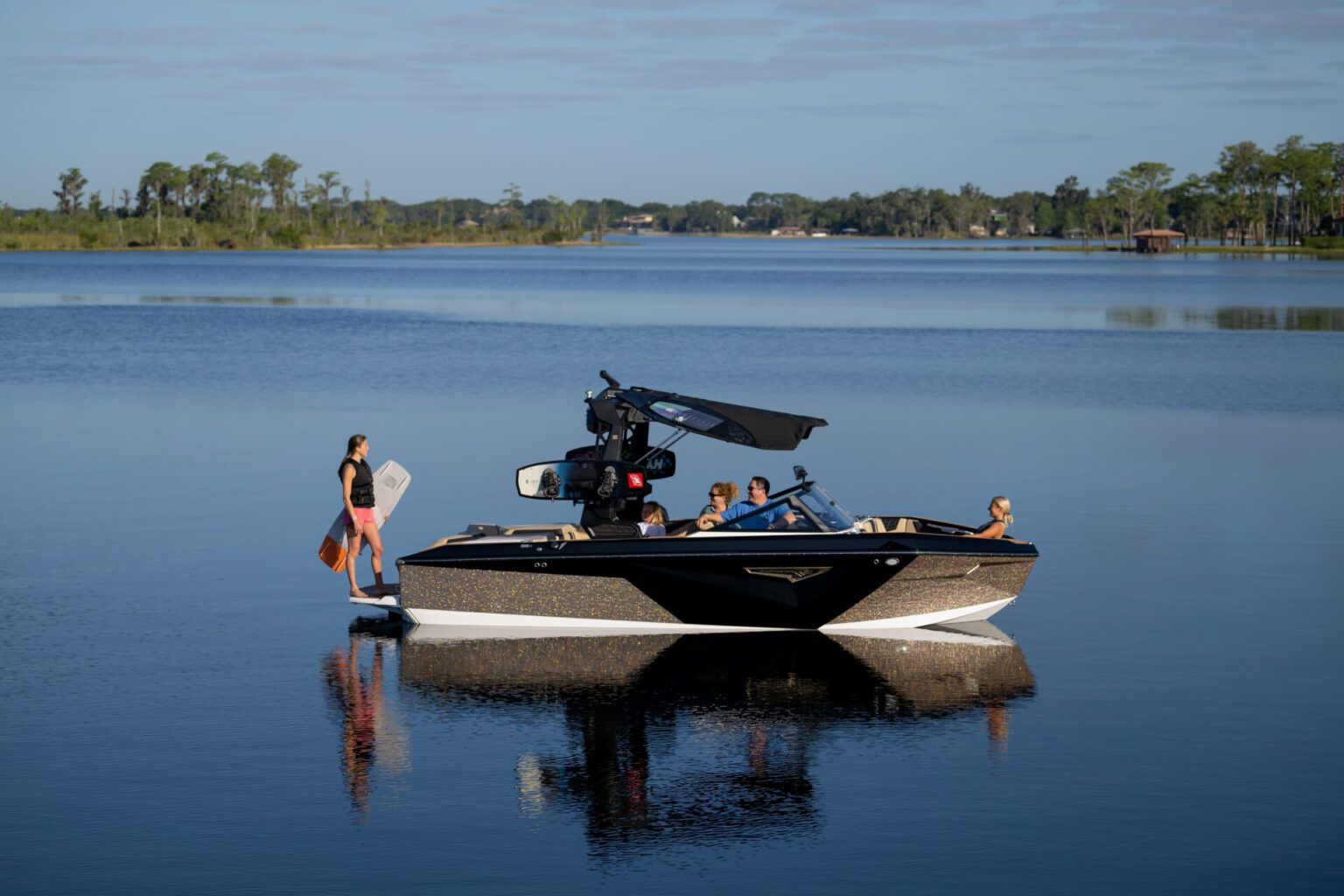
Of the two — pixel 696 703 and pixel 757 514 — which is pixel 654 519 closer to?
pixel 757 514

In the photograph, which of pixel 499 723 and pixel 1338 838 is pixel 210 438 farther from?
pixel 1338 838

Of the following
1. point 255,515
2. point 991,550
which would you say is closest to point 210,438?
point 255,515

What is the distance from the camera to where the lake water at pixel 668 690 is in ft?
31.4

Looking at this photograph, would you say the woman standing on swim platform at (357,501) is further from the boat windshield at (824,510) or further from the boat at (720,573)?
the boat windshield at (824,510)

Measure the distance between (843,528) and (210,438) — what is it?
16466 millimetres

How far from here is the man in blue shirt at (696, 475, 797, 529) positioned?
1481 cm

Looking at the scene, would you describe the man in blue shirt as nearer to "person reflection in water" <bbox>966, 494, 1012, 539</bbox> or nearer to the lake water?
the lake water

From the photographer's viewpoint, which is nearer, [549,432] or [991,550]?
[991,550]

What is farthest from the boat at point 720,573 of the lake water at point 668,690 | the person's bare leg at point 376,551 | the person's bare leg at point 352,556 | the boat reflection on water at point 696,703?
the person's bare leg at point 376,551

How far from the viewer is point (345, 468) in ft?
52.4

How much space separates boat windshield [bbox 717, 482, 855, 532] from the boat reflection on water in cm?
104

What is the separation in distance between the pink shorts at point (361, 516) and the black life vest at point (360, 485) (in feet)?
0.20

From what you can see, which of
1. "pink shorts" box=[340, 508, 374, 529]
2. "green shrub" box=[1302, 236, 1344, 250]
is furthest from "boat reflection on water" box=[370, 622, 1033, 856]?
"green shrub" box=[1302, 236, 1344, 250]

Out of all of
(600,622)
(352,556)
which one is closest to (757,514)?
(600,622)
